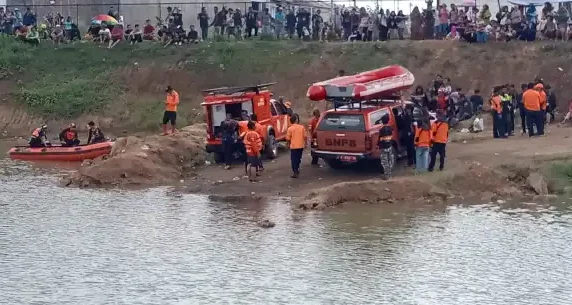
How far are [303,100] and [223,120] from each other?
1182 centimetres

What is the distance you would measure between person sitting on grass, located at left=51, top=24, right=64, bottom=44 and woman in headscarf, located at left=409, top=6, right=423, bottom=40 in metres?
15.4

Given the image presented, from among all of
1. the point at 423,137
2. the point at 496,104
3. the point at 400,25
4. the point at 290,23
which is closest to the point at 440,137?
the point at 423,137

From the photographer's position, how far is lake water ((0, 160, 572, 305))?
14359mm

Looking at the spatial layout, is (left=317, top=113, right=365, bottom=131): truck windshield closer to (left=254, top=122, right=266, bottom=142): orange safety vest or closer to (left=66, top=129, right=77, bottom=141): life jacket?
(left=254, top=122, right=266, bottom=142): orange safety vest

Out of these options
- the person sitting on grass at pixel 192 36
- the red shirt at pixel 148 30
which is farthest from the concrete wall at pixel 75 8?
the person sitting on grass at pixel 192 36

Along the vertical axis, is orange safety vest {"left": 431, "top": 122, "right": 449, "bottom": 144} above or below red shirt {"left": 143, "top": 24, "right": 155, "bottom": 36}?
below

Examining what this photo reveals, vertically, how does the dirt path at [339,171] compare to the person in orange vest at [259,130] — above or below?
below

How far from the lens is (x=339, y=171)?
25000 mm

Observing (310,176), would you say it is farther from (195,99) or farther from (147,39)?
(147,39)

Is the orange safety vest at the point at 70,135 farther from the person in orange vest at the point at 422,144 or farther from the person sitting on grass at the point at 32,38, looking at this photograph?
the person sitting on grass at the point at 32,38

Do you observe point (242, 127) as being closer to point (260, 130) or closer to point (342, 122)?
point (260, 130)

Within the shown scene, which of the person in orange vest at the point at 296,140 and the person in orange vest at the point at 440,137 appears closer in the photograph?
the person in orange vest at the point at 440,137

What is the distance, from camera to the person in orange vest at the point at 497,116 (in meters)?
28.0

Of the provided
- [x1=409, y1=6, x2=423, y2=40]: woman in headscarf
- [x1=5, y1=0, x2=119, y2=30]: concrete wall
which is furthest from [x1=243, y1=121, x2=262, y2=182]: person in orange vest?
[x1=5, y1=0, x2=119, y2=30]: concrete wall
